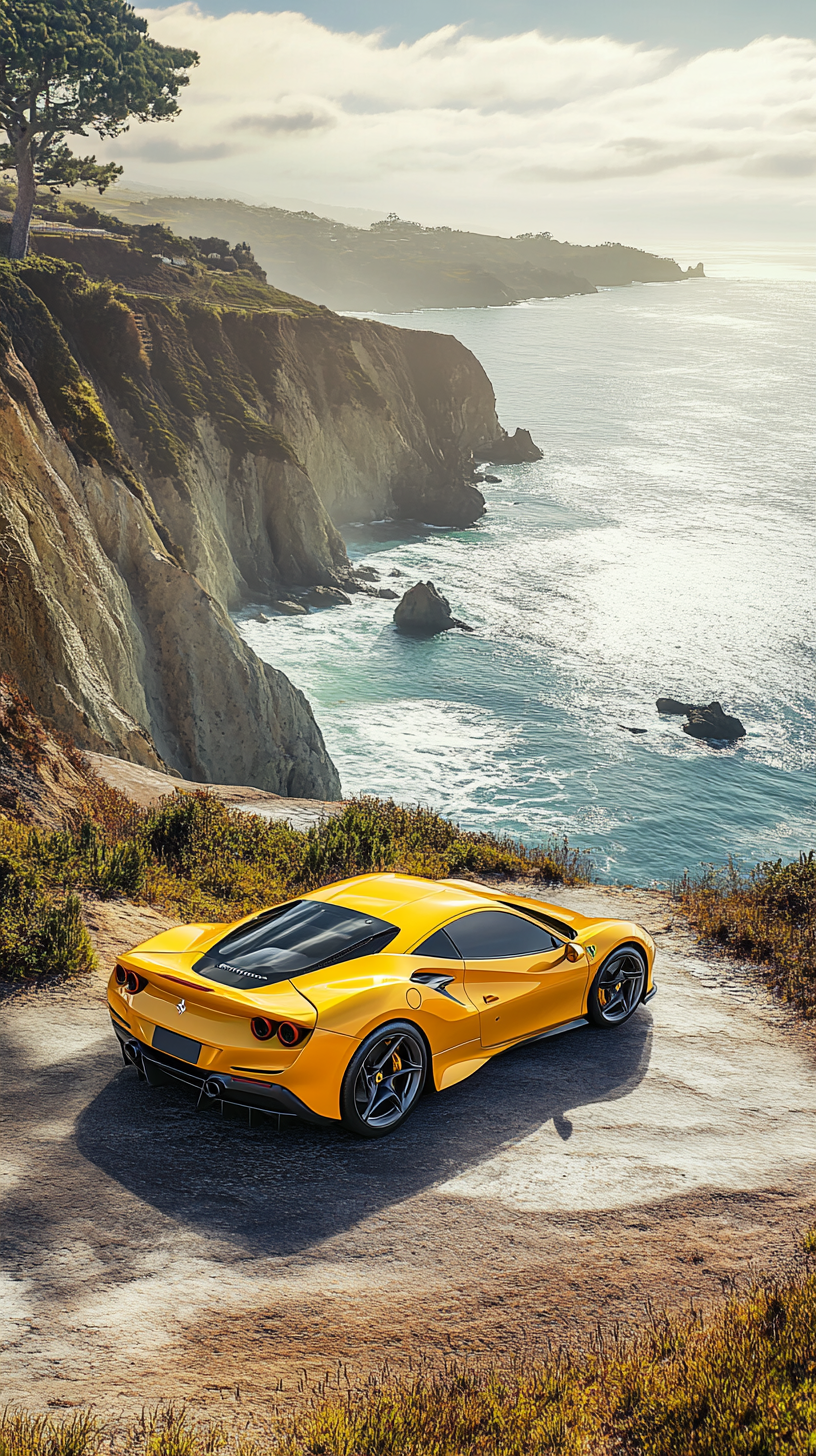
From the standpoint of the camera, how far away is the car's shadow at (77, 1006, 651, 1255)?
518 centimetres

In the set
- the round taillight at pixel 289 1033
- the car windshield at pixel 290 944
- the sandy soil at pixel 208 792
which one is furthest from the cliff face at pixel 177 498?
the round taillight at pixel 289 1033

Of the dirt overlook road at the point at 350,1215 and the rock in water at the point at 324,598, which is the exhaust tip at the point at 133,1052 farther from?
the rock in water at the point at 324,598

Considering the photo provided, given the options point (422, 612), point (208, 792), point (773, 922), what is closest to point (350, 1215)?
point (773, 922)

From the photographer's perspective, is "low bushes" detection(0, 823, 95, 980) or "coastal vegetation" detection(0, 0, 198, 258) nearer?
"low bushes" detection(0, 823, 95, 980)

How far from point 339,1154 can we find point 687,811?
31499 millimetres

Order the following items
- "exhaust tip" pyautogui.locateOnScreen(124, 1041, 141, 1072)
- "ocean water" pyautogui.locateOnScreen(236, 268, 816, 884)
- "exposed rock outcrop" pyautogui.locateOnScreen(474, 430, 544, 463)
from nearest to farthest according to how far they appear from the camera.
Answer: "exhaust tip" pyautogui.locateOnScreen(124, 1041, 141, 1072) → "ocean water" pyautogui.locateOnScreen(236, 268, 816, 884) → "exposed rock outcrop" pyautogui.locateOnScreen(474, 430, 544, 463)

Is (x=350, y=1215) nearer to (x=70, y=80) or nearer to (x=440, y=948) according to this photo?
(x=440, y=948)

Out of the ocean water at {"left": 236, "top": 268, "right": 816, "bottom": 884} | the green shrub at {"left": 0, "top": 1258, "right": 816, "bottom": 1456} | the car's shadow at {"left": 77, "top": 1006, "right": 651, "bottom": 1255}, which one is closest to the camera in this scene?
the green shrub at {"left": 0, "top": 1258, "right": 816, "bottom": 1456}

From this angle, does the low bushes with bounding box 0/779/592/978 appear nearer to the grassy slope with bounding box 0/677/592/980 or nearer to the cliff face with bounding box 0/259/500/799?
the grassy slope with bounding box 0/677/592/980

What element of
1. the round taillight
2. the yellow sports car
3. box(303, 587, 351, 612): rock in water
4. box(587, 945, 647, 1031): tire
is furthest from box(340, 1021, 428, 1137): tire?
box(303, 587, 351, 612): rock in water

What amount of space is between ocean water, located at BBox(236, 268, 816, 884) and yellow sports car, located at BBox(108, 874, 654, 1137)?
15168 mm

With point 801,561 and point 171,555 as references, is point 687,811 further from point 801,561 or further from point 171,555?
point 801,561

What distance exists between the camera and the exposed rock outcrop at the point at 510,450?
9181cm

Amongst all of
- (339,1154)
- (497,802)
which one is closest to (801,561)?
(497,802)
